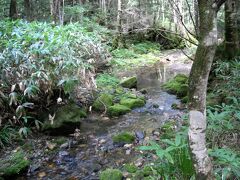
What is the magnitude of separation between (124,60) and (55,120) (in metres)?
7.89

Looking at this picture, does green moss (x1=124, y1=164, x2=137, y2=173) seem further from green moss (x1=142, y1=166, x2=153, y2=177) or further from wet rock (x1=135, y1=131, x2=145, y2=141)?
wet rock (x1=135, y1=131, x2=145, y2=141)

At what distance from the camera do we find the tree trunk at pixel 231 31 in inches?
234

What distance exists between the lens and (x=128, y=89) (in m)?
8.09

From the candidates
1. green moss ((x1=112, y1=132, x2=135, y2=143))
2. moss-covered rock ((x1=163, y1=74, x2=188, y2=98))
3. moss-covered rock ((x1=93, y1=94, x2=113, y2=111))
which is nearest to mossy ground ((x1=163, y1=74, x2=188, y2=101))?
moss-covered rock ((x1=163, y1=74, x2=188, y2=98))

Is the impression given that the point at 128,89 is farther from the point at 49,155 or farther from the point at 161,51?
the point at 161,51

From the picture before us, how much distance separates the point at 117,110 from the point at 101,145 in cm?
145

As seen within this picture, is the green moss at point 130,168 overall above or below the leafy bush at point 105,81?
below

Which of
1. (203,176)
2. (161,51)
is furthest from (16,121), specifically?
(161,51)

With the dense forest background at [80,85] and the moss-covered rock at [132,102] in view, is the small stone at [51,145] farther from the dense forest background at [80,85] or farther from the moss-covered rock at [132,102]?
the moss-covered rock at [132,102]

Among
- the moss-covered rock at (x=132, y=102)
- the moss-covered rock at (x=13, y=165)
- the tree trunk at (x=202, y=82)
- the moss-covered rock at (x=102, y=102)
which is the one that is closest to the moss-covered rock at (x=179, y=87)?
the moss-covered rock at (x=132, y=102)

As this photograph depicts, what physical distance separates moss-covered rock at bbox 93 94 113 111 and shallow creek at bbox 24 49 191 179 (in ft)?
0.80

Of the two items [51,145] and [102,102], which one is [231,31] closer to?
[102,102]

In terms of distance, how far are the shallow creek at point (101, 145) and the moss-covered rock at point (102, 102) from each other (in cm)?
24

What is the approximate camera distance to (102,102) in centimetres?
648
